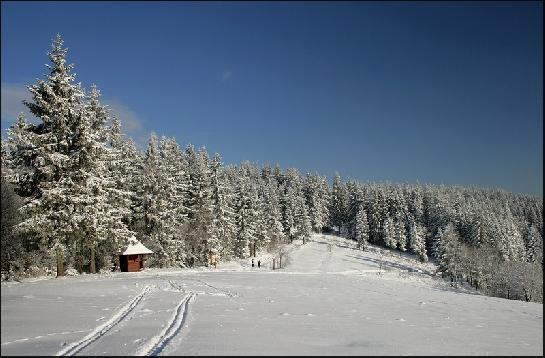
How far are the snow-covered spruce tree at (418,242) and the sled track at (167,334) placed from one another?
110 metres

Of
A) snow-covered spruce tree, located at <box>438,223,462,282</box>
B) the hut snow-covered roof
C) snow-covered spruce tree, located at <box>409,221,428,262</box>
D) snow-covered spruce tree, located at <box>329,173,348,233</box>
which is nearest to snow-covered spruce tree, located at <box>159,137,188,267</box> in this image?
Result: the hut snow-covered roof

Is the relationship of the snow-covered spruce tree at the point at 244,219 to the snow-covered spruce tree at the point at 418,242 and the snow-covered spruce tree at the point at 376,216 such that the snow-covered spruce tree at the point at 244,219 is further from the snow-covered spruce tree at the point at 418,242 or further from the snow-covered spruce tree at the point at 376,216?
the snow-covered spruce tree at the point at 376,216

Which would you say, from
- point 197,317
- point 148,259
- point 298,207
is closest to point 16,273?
point 148,259

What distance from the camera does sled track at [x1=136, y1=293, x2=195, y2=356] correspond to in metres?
8.20

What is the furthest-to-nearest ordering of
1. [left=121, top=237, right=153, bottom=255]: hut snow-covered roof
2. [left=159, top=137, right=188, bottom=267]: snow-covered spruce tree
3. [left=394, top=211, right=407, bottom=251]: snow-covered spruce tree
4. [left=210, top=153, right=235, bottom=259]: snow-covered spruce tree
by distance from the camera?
[left=394, top=211, right=407, bottom=251]: snow-covered spruce tree → [left=210, top=153, right=235, bottom=259]: snow-covered spruce tree → [left=159, top=137, right=188, bottom=267]: snow-covered spruce tree → [left=121, top=237, right=153, bottom=255]: hut snow-covered roof

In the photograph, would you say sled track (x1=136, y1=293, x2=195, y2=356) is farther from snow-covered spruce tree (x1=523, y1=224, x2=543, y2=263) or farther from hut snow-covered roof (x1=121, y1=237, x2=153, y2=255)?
snow-covered spruce tree (x1=523, y1=224, x2=543, y2=263)

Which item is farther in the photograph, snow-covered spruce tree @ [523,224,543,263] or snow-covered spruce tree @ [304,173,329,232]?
snow-covered spruce tree @ [304,173,329,232]

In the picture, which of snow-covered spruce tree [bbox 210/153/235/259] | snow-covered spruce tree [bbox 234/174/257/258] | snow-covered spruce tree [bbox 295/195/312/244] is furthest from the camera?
snow-covered spruce tree [bbox 295/195/312/244]

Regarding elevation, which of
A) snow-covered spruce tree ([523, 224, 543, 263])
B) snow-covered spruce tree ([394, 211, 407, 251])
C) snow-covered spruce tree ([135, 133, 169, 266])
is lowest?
snow-covered spruce tree ([523, 224, 543, 263])

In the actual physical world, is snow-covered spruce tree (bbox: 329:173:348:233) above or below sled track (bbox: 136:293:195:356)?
above

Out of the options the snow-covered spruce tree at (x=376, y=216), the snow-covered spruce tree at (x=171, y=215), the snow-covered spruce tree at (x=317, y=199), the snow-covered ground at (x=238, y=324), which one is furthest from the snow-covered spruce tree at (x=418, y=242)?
the snow-covered ground at (x=238, y=324)

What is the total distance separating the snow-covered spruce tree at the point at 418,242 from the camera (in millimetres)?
114562

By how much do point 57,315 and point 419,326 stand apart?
10.7m

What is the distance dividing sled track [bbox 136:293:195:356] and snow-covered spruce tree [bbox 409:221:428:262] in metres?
110
